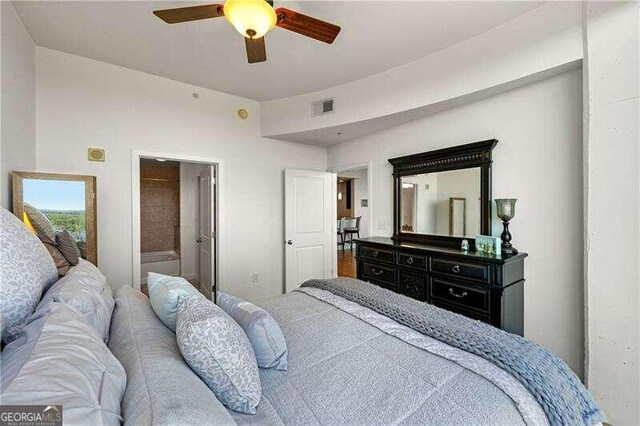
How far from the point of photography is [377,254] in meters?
3.02

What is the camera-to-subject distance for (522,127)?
7.84 ft

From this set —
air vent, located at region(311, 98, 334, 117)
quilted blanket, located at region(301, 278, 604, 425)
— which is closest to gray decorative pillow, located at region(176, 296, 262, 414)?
quilted blanket, located at region(301, 278, 604, 425)

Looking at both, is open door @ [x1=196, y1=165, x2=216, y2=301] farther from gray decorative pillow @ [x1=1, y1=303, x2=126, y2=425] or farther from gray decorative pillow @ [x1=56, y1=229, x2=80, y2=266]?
gray decorative pillow @ [x1=1, y1=303, x2=126, y2=425]

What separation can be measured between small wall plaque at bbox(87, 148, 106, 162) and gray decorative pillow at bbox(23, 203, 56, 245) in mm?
795

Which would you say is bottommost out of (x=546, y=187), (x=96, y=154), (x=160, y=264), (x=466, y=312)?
(x=160, y=264)

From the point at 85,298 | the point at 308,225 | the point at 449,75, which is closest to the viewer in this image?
the point at 85,298

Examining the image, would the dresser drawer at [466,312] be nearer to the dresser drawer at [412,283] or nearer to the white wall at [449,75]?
the dresser drawer at [412,283]

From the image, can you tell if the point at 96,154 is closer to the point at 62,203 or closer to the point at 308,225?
the point at 62,203

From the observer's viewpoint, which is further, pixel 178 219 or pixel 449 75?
pixel 178 219

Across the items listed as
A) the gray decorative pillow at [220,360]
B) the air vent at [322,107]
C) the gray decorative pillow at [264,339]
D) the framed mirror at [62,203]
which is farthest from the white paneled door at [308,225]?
the gray decorative pillow at [220,360]

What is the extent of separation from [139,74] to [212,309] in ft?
10.3

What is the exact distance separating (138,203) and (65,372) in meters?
2.80

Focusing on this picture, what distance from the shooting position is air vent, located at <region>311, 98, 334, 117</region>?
342 cm

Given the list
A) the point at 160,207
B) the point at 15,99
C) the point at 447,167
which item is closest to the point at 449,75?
the point at 447,167
